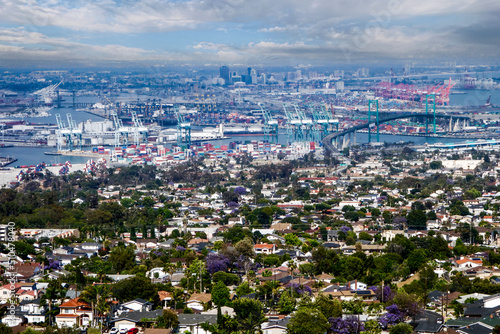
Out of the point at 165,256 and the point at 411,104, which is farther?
the point at 411,104

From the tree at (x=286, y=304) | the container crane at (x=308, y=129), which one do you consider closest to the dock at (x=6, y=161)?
the container crane at (x=308, y=129)

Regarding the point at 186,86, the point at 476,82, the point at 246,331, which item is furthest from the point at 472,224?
the point at 476,82

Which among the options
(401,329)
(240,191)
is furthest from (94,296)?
(240,191)

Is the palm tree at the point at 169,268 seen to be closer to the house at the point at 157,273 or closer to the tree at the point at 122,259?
the house at the point at 157,273

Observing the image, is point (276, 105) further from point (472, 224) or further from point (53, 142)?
point (472, 224)

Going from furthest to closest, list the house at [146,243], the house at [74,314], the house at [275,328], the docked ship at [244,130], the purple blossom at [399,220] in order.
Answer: the docked ship at [244,130], the purple blossom at [399,220], the house at [146,243], the house at [74,314], the house at [275,328]
